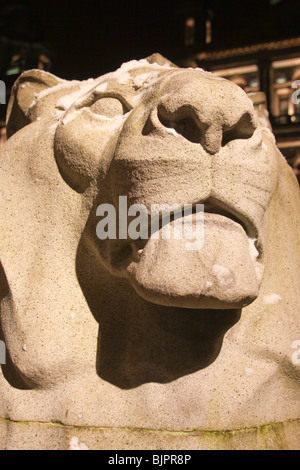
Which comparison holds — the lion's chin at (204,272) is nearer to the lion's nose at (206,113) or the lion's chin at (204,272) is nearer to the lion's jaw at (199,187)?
the lion's jaw at (199,187)

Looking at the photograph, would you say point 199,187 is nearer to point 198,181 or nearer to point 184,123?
point 198,181

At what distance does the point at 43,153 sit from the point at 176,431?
25.5 inches

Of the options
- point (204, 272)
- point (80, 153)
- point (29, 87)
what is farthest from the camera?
point (29, 87)

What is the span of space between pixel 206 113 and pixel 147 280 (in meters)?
0.31

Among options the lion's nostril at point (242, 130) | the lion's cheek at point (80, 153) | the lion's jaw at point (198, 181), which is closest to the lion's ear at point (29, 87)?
the lion's cheek at point (80, 153)

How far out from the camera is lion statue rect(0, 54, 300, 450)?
87cm

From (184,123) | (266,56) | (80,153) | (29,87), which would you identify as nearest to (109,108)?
(80,153)

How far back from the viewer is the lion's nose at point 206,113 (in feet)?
2.83

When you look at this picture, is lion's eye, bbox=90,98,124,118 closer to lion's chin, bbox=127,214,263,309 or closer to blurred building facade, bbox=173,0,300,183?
lion's chin, bbox=127,214,263,309

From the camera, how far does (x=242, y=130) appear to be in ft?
3.02

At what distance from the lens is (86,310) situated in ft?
3.46

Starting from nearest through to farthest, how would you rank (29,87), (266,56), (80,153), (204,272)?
(204,272)
(80,153)
(29,87)
(266,56)
